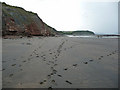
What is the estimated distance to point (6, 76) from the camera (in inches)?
135

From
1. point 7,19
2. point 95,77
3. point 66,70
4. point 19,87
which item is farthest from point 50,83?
point 7,19

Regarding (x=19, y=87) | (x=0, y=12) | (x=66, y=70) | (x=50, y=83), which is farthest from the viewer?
(x=0, y=12)

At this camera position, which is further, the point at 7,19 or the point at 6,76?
the point at 7,19

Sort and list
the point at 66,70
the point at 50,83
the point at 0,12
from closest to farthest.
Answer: the point at 50,83 < the point at 66,70 < the point at 0,12

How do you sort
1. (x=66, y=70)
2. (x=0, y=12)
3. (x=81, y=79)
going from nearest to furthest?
(x=81, y=79), (x=66, y=70), (x=0, y=12)

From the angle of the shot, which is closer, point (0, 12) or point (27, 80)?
point (27, 80)

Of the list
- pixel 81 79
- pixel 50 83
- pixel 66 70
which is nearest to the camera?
pixel 50 83

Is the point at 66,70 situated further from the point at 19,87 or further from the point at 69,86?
the point at 19,87

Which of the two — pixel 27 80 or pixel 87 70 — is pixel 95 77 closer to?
pixel 87 70

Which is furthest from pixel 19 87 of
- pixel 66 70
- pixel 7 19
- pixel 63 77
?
pixel 7 19

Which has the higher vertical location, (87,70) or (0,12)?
(0,12)

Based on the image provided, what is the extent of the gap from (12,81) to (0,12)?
25.6 meters

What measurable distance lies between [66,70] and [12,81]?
1771mm

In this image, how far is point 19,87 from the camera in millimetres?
2781
